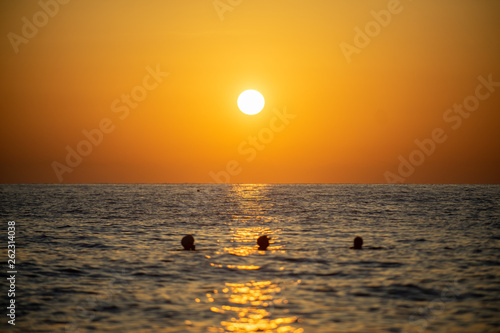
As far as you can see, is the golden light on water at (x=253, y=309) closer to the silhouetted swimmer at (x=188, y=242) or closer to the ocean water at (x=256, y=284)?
the ocean water at (x=256, y=284)

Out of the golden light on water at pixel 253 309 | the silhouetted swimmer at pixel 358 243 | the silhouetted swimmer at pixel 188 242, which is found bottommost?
the golden light on water at pixel 253 309

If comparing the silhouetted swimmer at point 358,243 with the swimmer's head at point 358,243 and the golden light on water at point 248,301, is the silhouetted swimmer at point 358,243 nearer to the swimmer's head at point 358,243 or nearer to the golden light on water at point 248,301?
the swimmer's head at point 358,243

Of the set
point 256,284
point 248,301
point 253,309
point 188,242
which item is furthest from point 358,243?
point 253,309

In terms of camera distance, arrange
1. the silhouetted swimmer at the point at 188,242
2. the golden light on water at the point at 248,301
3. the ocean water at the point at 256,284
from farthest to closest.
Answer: the silhouetted swimmer at the point at 188,242 < the ocean water at the point at 256,284 < the golden light on water at the point at 248,301

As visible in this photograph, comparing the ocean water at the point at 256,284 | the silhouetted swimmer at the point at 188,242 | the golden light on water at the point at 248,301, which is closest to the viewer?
the golden light on water at the point at 248,301

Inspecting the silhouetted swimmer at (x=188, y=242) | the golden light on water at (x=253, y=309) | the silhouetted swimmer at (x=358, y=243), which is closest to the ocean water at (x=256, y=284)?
the golden light on water at (x=253, y=309)

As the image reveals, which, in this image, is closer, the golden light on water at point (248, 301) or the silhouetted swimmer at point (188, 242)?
the golden light on water at point (248, 301)

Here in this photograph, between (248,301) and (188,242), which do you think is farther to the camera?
(188,242)

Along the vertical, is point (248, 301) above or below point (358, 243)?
below

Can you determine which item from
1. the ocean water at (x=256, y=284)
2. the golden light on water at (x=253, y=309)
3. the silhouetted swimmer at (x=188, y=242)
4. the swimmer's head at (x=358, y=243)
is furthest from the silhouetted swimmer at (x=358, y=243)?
the golden light on water at (x=253, y=309)

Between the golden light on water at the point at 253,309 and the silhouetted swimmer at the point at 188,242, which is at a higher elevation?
the silhouetted swimmer at the point at 188,242

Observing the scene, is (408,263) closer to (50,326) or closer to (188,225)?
(50,326)

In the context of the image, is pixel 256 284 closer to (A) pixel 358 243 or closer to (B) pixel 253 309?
(B) pixel 253 309

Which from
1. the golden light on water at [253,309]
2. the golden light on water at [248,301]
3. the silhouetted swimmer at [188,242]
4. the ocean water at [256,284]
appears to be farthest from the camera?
the silhouetted swimmer at [188,242]
